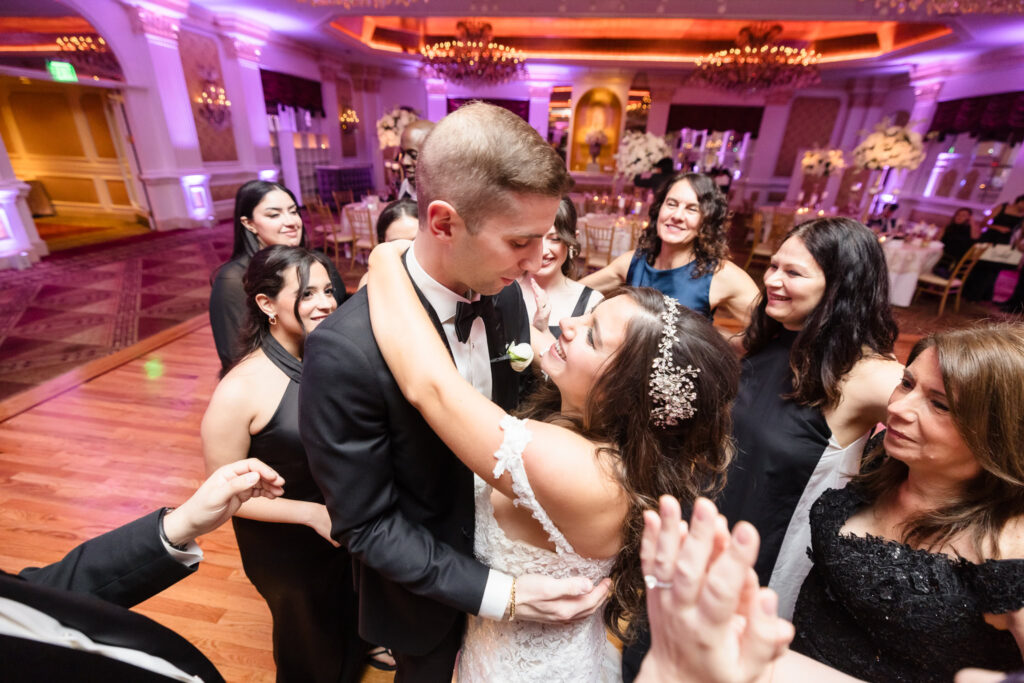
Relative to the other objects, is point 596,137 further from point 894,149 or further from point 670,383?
point 670,383

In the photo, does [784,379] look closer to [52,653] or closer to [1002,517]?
[1002,517]

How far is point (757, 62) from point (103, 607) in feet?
33.8

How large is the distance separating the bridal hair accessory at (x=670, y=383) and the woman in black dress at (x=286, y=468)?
108cm

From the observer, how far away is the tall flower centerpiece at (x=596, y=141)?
520 inches

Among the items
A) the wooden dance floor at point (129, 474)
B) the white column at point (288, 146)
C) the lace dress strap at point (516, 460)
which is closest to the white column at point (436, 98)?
the white column at point (288, 146)

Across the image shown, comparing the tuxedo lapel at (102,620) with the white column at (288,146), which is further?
the white column at (288,146)

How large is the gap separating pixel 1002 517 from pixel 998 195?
12.0 meters

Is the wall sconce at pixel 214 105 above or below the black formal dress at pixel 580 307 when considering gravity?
above

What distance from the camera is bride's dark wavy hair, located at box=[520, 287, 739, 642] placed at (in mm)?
1066

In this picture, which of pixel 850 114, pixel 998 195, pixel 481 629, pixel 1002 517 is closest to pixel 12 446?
pixel 481 629

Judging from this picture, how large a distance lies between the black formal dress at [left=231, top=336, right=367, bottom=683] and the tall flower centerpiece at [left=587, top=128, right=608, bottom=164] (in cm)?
1332

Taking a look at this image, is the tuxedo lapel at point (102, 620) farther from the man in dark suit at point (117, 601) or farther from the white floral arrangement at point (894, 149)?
the white floral arrangement at point (894, 149)

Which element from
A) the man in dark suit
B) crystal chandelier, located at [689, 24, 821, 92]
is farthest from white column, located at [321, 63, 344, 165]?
the man in dark suit

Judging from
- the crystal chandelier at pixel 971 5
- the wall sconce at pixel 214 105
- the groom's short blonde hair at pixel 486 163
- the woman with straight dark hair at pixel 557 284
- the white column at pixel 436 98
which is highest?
the crystal chandelier at pixel 971 5
